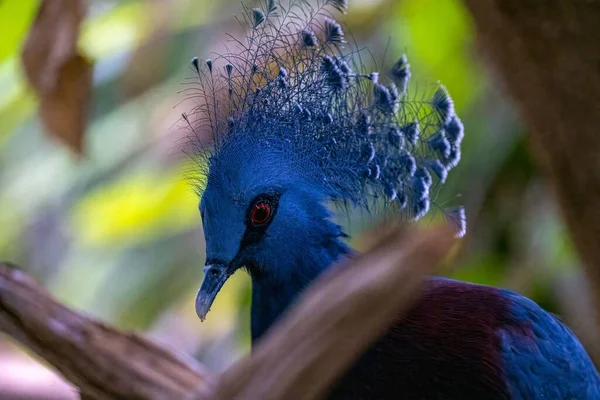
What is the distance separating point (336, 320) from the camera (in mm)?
637

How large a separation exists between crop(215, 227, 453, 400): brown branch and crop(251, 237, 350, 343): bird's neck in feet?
2.36

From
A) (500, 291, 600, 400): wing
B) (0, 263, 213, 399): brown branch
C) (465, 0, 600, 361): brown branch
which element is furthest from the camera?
(500, 291, 600, 400): wing

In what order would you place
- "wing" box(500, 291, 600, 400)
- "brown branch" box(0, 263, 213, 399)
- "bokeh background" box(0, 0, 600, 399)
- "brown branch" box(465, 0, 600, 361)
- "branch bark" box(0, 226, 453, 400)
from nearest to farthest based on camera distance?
"branch bark" box(0, 226, 453, 400) → "brown branch" box(465, 0, 600, 361) → "brown branch" box(0, 263, 213, 399) → "wing" box(500, 291, 600, 400) → "bokeh background" box(0, 0, 600, 399)

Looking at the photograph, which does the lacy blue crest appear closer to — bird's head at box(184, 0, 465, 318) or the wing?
bird's head at box(184, 0, 465, 318)

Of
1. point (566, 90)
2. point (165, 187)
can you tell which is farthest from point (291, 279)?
point (165, 187)

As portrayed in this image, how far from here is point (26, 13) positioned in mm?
1925

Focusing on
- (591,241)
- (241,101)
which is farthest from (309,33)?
(591,241)

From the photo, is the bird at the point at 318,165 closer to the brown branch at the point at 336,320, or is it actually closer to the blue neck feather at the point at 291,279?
the blue neck feather at the point at 291,279

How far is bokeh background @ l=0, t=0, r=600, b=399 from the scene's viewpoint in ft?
7.59

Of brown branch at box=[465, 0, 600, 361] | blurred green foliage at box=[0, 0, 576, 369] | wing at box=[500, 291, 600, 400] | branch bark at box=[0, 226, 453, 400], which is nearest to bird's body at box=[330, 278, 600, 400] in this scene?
wing at box=[500, 291, 600, 400]

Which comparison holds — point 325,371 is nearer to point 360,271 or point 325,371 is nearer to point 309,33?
point 360,271

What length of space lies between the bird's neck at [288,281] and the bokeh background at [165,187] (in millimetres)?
867

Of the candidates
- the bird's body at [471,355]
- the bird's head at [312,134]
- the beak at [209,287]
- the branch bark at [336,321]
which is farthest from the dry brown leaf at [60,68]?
the branch bark at [336,321]

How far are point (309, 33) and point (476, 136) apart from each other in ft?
3.66
